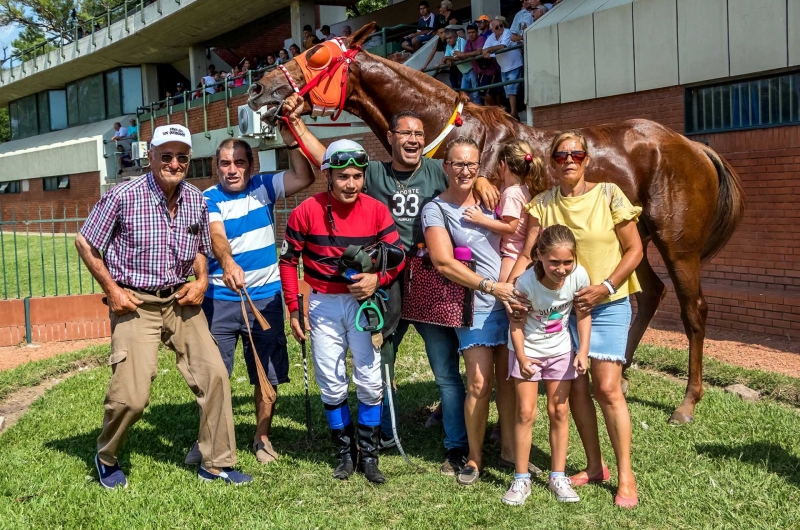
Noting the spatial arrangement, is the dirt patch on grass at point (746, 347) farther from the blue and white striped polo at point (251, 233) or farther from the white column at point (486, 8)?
the white column at point (486, 8)

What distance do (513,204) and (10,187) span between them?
40255 millimetres

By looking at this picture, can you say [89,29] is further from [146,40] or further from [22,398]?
[22,398]

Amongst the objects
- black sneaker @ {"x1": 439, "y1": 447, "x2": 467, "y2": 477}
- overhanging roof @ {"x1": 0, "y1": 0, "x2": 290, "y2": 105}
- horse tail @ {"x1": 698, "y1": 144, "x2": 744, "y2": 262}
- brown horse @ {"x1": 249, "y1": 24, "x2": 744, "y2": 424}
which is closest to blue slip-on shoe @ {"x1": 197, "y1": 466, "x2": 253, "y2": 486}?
black sneaker @ {"x1": 439, "y1": 447, "x2": 467, "y2": 477}

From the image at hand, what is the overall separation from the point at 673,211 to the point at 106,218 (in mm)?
4178

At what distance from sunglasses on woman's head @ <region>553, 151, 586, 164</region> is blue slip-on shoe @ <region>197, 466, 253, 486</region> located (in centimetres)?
267

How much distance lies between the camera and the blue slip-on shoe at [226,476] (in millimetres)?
4762

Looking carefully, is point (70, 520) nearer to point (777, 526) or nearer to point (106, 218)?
point (106, 218)

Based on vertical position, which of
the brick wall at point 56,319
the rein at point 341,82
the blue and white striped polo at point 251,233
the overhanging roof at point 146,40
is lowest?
the brick wall at point 56,319

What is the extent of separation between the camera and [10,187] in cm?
3916

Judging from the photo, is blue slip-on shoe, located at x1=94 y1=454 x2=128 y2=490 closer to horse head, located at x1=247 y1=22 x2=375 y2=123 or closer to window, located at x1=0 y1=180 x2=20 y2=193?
horse head, located at x1=247 y1=22 x2=375 y2=123

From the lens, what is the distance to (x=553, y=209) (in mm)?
4406

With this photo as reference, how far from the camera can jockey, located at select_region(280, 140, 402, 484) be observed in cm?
465

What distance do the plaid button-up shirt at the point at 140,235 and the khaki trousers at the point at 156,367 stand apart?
14cm

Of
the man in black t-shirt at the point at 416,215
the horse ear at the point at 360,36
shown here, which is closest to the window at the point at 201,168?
the horse ear at the point at 360,36
